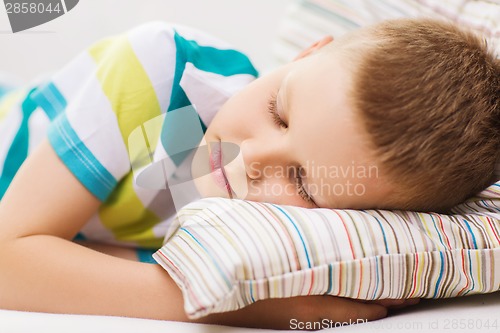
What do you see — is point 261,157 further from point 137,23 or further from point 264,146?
point 137,23

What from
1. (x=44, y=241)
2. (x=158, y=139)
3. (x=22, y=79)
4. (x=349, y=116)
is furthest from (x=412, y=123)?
(x=22, y=79)

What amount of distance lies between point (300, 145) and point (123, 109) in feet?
0.91

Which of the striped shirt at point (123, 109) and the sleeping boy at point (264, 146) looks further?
the striped shirt at point (123, 109)

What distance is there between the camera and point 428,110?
2.11 ft

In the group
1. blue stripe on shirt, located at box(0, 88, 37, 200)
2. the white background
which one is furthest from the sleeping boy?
the white background

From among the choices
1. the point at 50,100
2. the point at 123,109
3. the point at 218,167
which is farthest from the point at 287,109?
the point at 50,100

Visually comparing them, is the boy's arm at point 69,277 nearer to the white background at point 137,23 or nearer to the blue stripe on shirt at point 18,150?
the blue stripe on shirt at point 18,150

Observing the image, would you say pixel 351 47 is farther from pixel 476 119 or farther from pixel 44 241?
pixel 44 241

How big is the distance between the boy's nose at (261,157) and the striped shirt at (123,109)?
0.14 meters

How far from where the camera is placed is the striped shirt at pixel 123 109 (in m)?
0.79

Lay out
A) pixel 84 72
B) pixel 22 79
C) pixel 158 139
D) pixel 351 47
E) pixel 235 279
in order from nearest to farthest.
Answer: pixel 235 279 < pixel 351 47 < pixel 158 139 < pixel 84 72 < pixel 22 79

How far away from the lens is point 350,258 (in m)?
0.62

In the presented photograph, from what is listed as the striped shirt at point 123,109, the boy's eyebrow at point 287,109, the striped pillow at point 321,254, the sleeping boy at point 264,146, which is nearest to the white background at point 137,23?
the striped shirt at point 123,109

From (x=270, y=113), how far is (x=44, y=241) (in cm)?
32
